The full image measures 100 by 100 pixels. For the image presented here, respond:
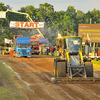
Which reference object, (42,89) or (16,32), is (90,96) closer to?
(42,89)

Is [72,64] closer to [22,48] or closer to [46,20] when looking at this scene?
[22,48]

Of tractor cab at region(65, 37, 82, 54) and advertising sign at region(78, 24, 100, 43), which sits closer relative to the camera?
tractor cab at region(65, 37, 82, 54)

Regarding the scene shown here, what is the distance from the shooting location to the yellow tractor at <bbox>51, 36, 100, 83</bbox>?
13228mm

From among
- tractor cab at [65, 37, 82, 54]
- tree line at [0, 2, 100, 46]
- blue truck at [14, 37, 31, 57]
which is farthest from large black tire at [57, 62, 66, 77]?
tree line at [0, 2, 100, 46]

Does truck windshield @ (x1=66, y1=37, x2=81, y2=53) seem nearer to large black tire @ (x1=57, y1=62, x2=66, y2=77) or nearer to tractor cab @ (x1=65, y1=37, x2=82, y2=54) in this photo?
tractor cab @ (x1=65, y1=37, x2=82, y2=54)

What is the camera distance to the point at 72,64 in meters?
14.4

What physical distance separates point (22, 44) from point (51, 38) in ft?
173

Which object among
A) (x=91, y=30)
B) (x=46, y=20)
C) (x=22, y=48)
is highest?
(x=46, y=20)

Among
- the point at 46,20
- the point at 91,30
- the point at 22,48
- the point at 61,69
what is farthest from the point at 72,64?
the point at 46,20

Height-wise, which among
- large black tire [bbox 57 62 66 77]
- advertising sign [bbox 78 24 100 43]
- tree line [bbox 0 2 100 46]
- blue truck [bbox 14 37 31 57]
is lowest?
large black tire [bbox 57 62 66 77]

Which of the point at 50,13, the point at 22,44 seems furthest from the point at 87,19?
the point at 22,44

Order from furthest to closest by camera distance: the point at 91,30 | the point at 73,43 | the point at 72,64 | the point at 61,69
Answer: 1. the point at 91,30
2. the point at 73,43
3. the point at 72,64
4. the point at 61,69

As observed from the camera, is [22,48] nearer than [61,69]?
No

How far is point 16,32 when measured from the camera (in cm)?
9319
